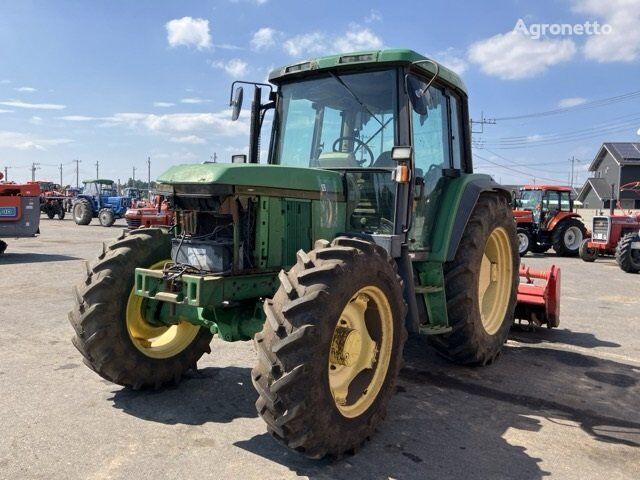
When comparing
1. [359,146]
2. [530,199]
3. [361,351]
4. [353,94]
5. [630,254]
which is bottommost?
[361,351]

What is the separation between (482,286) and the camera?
5.66 meters

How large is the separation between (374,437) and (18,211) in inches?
501

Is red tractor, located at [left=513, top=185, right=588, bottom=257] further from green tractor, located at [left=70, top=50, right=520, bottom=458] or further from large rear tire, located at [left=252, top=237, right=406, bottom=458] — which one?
large rear tire, located at [left=252, top=237, right=406, bottom=458]

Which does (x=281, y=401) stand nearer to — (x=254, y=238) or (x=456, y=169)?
(x=254, y=238)

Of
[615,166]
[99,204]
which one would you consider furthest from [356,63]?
[615,166]

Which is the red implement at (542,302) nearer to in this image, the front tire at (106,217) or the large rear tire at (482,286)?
the large rear tire at (482,286)

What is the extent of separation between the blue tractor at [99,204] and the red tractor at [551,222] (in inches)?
767

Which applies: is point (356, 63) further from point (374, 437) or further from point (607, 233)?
point (607, 233)

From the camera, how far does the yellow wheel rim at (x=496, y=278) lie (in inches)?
223

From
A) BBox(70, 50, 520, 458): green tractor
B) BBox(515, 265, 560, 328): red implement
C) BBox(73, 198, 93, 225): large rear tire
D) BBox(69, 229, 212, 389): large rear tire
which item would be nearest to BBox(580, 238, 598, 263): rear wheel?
BBox(515, 265, 560, 328): red implement

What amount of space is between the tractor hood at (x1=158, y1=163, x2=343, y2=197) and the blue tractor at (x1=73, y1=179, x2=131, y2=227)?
25021mm

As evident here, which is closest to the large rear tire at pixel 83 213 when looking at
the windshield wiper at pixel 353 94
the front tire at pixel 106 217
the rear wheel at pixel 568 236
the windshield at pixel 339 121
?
the front tire at pixel 106 217

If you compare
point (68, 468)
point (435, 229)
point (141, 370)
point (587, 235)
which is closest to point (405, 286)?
point (435, 229)

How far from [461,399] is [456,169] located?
2.13 meters
